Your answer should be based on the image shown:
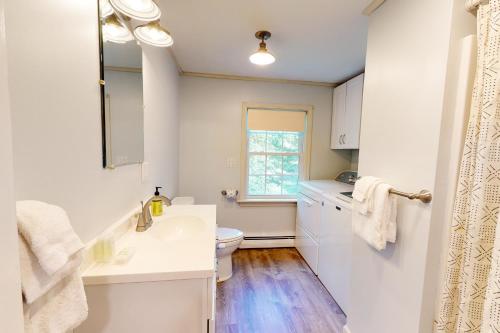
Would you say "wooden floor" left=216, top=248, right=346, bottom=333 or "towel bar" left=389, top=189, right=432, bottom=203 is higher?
"towel bar" left=389, top=189, right=432, bottom=203

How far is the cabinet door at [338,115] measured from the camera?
2.76m

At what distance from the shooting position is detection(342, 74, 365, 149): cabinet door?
2.41 metres

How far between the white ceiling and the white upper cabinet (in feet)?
0.61

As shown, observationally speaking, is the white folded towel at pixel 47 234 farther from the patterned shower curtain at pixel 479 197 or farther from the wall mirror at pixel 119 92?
the patterned shower curtain at pixel 479 197

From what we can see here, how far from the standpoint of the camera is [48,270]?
1.51 ft

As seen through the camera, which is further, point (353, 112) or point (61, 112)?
point (353, 112)

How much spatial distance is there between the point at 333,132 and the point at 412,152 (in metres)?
1.98

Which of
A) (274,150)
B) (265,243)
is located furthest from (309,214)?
(274,150)

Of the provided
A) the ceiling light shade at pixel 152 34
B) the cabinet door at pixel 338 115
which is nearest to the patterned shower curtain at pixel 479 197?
the ceiling light shade at pixel 152 34

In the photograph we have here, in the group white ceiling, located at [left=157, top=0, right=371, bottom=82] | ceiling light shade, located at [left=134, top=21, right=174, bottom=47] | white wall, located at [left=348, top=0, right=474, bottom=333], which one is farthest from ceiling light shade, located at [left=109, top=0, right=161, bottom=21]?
white wall, located at [left=348, top=0, right=474, bottom=333]

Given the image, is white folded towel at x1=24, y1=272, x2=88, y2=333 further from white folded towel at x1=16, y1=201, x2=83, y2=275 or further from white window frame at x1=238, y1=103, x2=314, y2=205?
white window frame at x1=238, y1=103, x2=314, y2=205

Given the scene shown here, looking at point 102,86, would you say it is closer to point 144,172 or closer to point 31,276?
point 144,172

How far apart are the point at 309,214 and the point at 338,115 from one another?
1296 millimetres

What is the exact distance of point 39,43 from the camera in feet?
2.13
